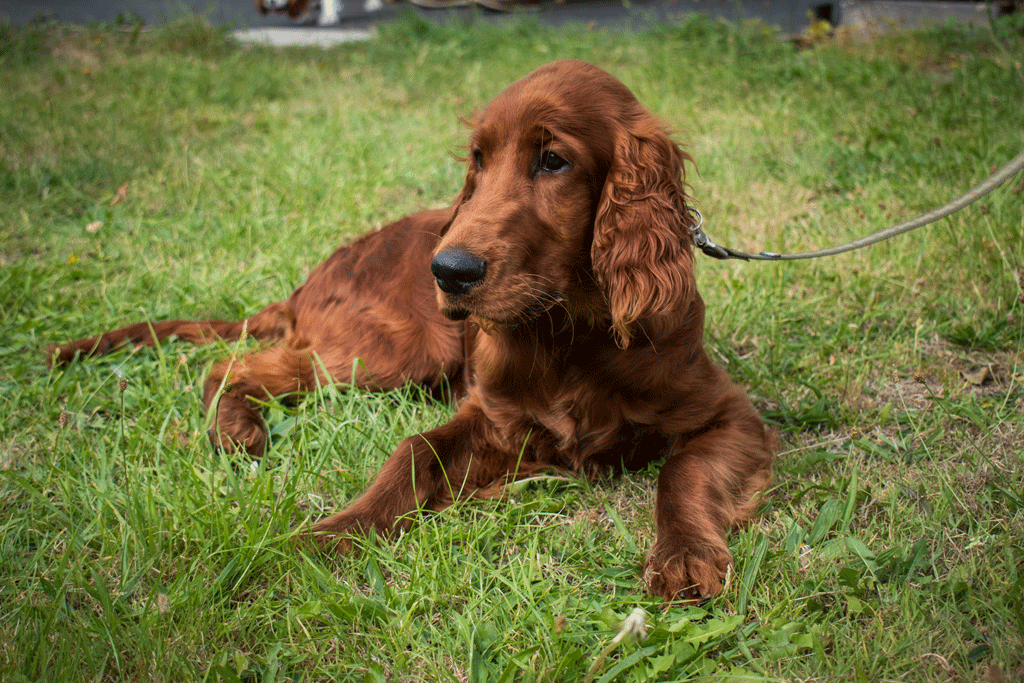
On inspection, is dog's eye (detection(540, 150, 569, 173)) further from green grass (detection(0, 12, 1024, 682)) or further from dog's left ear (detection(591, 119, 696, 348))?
green grass (detection(0, 12, 1024, 682))

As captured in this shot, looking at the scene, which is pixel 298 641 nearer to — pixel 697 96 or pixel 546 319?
pixel 546 319

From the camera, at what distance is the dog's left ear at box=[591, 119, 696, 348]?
173 cm

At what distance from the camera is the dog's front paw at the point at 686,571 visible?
1535mm

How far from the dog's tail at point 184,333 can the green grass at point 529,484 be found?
8cm

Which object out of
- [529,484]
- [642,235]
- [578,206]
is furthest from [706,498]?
[578,206]

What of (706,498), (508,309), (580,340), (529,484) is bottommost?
(529,484)

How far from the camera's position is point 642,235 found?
1747 millimetres

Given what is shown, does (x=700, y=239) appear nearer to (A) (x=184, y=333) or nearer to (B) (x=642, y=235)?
(B) (x=642, y=235)

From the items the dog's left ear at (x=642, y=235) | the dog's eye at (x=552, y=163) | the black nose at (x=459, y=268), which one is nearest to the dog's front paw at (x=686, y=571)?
the dog's left ear at (x=642, y=235)

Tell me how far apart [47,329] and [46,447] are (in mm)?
965

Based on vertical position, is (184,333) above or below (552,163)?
below

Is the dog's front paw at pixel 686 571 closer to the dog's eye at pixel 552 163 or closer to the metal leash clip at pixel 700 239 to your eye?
the metal leash clip at pixel 700 239

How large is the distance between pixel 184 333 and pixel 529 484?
1.48m

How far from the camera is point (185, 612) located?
1.48 metres
